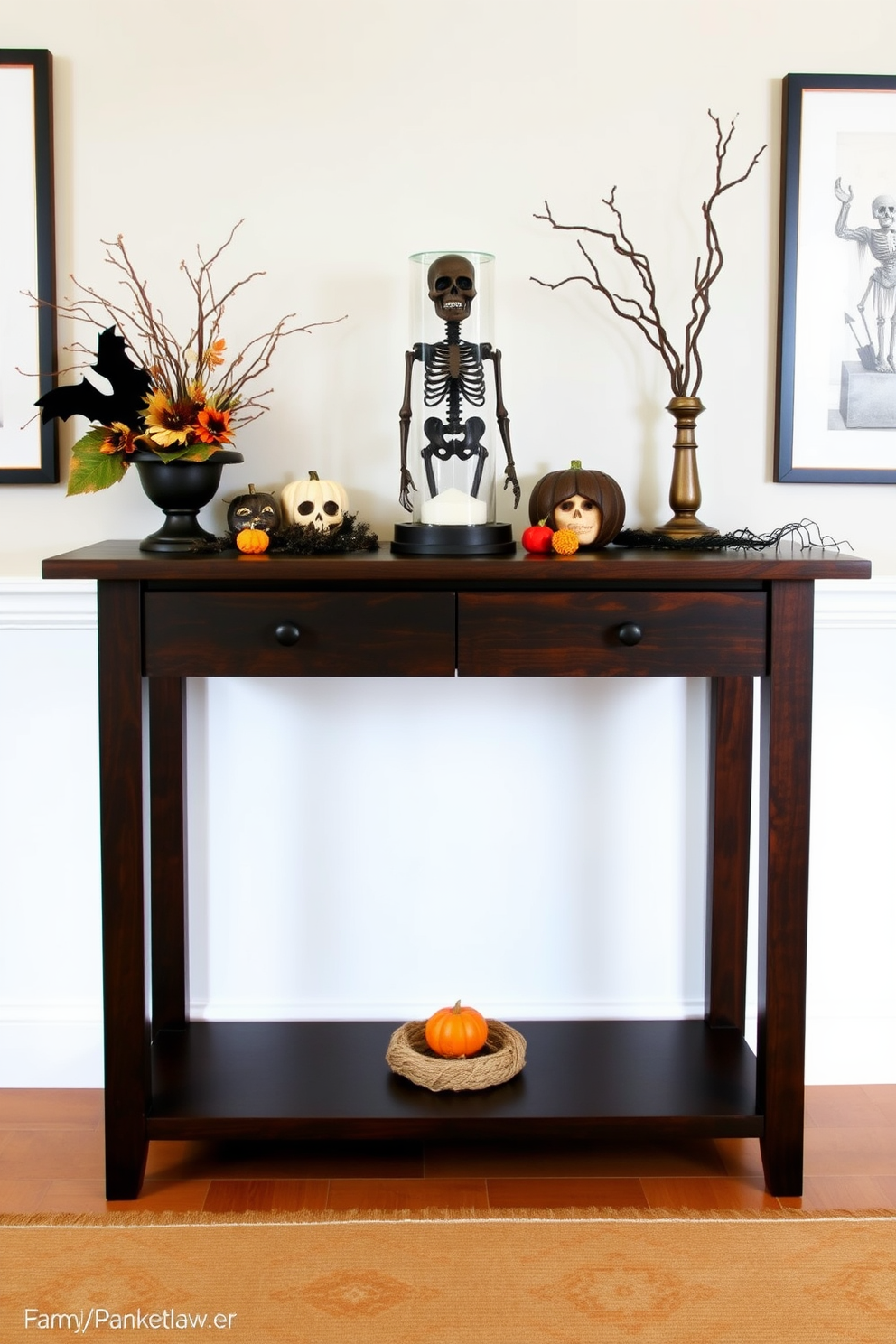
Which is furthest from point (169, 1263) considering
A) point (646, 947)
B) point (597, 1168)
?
point (646, 947)

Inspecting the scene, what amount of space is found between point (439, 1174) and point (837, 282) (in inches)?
71.5

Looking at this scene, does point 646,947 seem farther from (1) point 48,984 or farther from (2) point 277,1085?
(1) point 48,984

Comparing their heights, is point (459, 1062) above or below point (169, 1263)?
above

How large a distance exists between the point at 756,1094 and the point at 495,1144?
0.49 metres

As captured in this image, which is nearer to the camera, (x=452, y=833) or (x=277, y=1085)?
(x=277, y=1085)

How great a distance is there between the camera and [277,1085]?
2.18m

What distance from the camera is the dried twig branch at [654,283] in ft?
7.59

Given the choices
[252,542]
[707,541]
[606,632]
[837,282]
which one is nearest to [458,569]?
[606,632]

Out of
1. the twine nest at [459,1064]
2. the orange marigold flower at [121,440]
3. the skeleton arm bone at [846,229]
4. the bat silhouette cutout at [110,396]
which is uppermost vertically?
the skeleton arm bone at [846,229]

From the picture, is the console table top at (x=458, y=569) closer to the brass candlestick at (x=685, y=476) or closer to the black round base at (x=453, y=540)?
the black round base at (x=453, y=540)

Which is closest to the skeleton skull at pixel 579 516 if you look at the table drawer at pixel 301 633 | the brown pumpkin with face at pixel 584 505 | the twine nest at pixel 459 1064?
the brown pumpkin with face at pixel 584 505

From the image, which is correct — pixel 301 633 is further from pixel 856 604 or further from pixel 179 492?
pixel 856 604

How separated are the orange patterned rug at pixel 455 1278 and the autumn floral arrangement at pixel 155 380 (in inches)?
49.0

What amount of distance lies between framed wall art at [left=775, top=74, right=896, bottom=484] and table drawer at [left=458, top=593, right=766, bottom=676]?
590 mm
